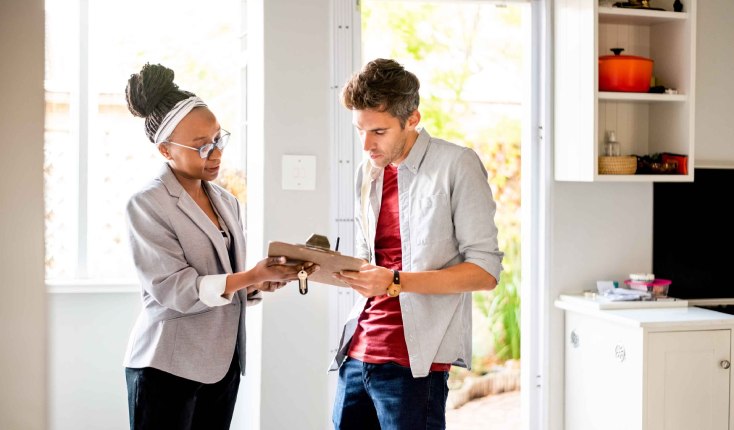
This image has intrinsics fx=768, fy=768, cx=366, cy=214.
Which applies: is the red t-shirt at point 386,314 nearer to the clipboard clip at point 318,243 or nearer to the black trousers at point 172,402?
the clipboard clip at point 318,243

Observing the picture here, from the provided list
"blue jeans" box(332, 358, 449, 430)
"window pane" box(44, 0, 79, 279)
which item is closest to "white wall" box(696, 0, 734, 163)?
"blue jeans" box(332, 358, 449, 430)

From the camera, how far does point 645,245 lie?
350 centimetres

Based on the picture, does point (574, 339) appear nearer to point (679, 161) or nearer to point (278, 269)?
point (679, 161)

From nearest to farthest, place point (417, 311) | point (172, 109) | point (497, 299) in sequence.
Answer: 1. point (417, 311)
2. point (172, 109)
3. point (497, 299)

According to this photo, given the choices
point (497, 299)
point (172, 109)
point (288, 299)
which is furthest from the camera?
point (497, 299)

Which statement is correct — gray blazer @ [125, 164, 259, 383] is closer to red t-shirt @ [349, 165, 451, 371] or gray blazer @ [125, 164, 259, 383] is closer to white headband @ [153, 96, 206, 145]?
white headband @ [153, 96, 206, 145]

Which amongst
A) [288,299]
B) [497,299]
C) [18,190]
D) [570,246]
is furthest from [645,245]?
[18,190]

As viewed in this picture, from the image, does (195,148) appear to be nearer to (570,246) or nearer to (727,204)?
(570,246)

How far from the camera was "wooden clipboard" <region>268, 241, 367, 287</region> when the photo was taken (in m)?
1.88

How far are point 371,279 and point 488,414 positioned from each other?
3.09m

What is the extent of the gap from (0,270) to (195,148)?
1787 millimetres

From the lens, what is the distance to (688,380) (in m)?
2.94

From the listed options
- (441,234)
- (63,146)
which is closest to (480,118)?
(63,146)

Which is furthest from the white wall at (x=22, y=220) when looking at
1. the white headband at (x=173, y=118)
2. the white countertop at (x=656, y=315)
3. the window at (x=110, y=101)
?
the window at (x=110, y=101)
